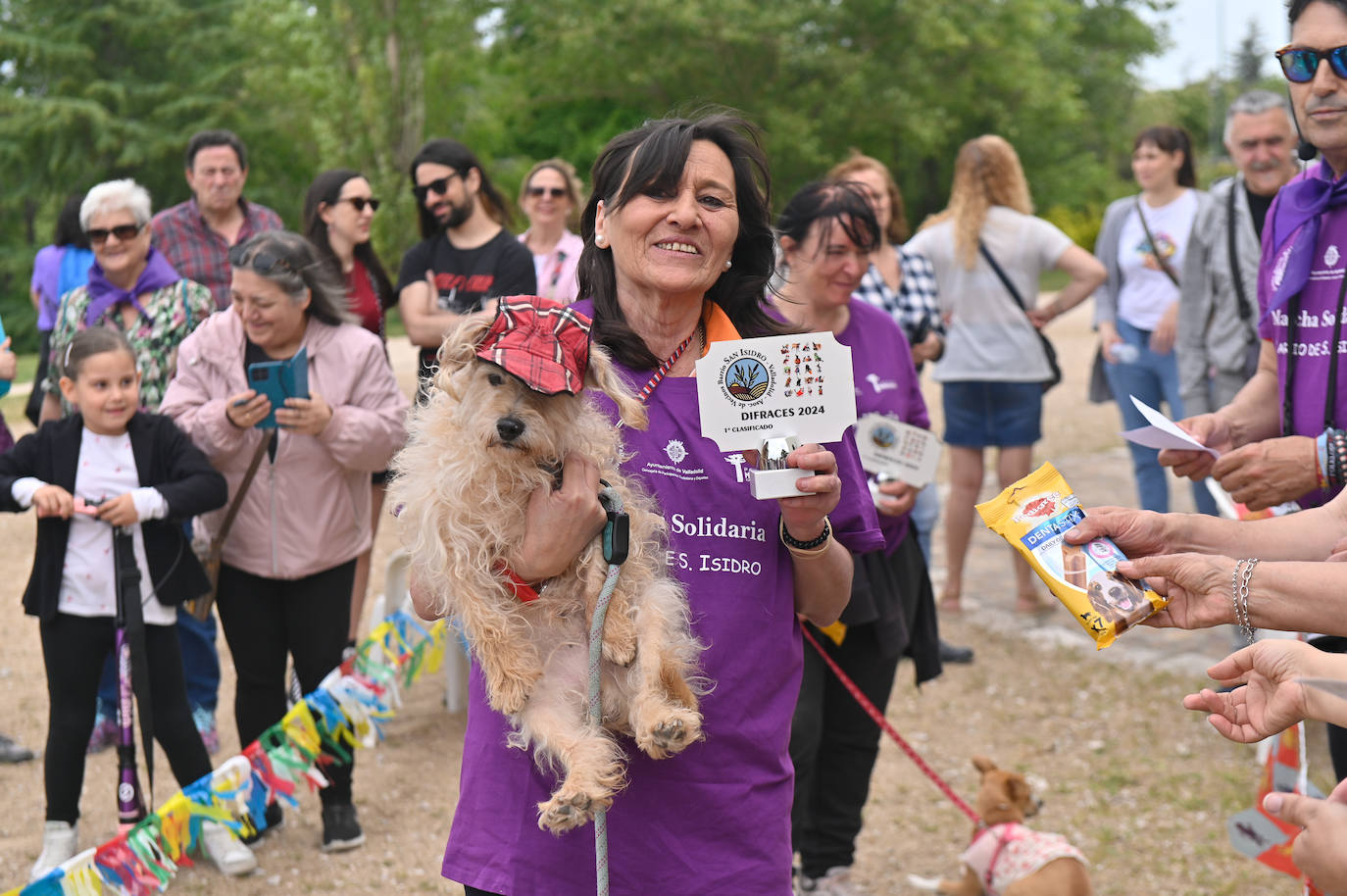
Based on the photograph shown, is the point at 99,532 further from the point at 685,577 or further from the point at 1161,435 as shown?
the point at 1161,435

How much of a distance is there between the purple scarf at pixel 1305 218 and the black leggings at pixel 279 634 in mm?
3646

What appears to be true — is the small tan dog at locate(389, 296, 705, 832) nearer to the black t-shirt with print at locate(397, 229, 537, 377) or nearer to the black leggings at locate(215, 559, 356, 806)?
the black leggings at locate(215, 559, 356, 806)

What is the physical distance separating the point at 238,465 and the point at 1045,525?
353 cm

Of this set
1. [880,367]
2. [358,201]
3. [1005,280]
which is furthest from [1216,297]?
[358,201]

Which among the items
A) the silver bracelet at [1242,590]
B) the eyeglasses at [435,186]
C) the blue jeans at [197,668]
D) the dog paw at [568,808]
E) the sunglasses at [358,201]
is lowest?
the blue jeans at [197,668]

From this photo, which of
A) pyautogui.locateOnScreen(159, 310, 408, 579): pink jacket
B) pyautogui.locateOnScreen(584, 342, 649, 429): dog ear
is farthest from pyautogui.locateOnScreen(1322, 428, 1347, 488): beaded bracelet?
pyautogui.locateOnScreen(159, 310, 408, 579): pink jacket

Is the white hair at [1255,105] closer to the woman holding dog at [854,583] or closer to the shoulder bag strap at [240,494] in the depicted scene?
the woman holding dog at [854,583]

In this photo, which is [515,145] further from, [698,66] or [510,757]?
[510,757]

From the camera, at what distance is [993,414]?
25.7 feet

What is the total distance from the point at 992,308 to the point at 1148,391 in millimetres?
1367

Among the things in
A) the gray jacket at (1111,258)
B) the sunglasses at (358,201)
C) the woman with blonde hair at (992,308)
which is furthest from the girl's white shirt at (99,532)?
the gray jacket at (1111,258)

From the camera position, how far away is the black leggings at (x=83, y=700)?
4.60m

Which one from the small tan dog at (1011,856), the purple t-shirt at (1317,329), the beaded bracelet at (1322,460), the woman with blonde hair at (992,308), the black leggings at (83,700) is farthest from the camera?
the woman with blonde hair at (992,308)

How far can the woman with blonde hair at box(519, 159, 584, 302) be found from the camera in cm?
717
